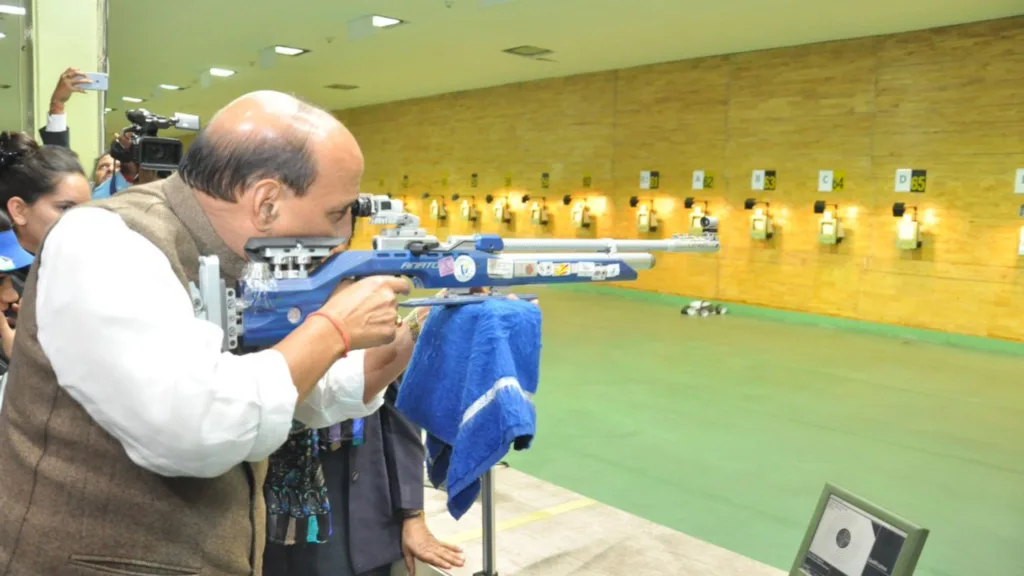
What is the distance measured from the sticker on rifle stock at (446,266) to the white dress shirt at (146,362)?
69cm

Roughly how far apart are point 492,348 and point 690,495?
2.42 metres

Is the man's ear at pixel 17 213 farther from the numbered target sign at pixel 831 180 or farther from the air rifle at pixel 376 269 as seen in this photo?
the numbered target sign at pixel 831 180

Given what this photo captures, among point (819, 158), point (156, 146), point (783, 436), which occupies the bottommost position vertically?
point (783, 436)

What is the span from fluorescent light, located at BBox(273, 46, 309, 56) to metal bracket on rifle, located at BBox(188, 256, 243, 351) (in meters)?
10.1

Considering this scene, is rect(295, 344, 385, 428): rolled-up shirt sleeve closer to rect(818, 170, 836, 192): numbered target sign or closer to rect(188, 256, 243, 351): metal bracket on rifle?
rect(188, 256, 243, 351): metal bracket on rifle

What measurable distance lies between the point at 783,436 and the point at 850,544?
273cm

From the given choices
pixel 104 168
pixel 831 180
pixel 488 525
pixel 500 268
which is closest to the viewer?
pixel 500 268

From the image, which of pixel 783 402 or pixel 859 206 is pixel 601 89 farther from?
pixel 783 402

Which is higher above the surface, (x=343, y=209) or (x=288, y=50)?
(x=288, y=50)

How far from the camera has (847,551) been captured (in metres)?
2.10

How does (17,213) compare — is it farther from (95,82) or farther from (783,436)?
(783,436)

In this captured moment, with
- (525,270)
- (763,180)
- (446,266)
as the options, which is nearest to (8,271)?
(446,266)

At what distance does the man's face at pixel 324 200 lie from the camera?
1.15 metres

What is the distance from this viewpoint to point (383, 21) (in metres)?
8.72
